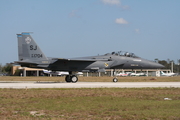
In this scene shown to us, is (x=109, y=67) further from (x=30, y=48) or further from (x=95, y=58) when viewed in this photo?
(x=30, y=48)

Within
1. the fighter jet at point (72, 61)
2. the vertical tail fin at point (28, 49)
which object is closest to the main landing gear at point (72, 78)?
the fighter jet at point (72, 61)

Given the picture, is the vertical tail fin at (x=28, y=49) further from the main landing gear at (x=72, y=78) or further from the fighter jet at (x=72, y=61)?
the main landing gear at (x=72, y=78)

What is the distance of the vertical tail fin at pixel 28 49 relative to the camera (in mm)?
24734

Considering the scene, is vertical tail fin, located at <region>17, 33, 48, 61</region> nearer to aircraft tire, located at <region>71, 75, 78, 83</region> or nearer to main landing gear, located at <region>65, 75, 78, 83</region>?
main landing gear, located at <region>65, 75, 78, 83</region>

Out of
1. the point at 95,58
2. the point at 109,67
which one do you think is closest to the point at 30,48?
the point at 95,58

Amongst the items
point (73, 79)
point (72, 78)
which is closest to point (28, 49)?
point (72, 78)

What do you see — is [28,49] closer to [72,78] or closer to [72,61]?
[72,61]

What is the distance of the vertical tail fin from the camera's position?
24.7 meters

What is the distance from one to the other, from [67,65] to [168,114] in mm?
18101

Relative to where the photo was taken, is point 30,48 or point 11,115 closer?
point 11,115

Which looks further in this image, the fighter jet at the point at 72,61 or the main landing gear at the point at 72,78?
the main landing gear at the point at 72,78

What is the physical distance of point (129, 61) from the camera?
26.5 m

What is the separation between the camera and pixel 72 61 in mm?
25312

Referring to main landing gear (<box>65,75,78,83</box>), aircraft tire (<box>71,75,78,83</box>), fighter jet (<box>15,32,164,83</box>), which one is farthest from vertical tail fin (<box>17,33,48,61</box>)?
aircraft tire (<box>71,75,78,83</box>)
